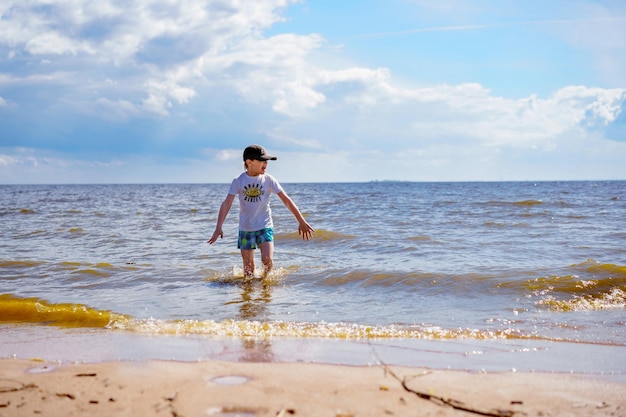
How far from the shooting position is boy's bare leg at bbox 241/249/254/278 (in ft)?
24.6

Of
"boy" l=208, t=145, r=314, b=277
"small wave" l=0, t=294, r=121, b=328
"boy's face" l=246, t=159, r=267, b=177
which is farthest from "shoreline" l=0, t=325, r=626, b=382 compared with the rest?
"boy's face" l=246, t=159, r=267, b=177

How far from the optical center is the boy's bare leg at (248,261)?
7.49 metres

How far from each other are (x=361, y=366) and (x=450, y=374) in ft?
1.90

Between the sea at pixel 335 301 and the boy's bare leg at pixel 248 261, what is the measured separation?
0.17 m

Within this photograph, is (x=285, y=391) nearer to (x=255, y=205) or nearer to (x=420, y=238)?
(x=255, y=205)

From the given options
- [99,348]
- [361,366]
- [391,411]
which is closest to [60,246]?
[99,348]

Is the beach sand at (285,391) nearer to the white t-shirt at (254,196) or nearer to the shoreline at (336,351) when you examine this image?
the shoreline at (336,351)

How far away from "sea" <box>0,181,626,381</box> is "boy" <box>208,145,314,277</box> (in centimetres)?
53

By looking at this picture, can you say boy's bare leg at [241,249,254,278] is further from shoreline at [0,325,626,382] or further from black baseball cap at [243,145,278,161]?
shoreline at [0,325,626,382]

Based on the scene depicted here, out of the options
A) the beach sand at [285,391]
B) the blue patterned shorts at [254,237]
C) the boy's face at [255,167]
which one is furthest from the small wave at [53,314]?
the boy's face at [255,167]

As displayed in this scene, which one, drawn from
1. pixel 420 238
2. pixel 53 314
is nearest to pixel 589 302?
pixel 420 238

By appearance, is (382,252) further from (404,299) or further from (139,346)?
(139,346)

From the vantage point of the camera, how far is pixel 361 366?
365 cm

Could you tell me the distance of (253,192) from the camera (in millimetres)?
7266
